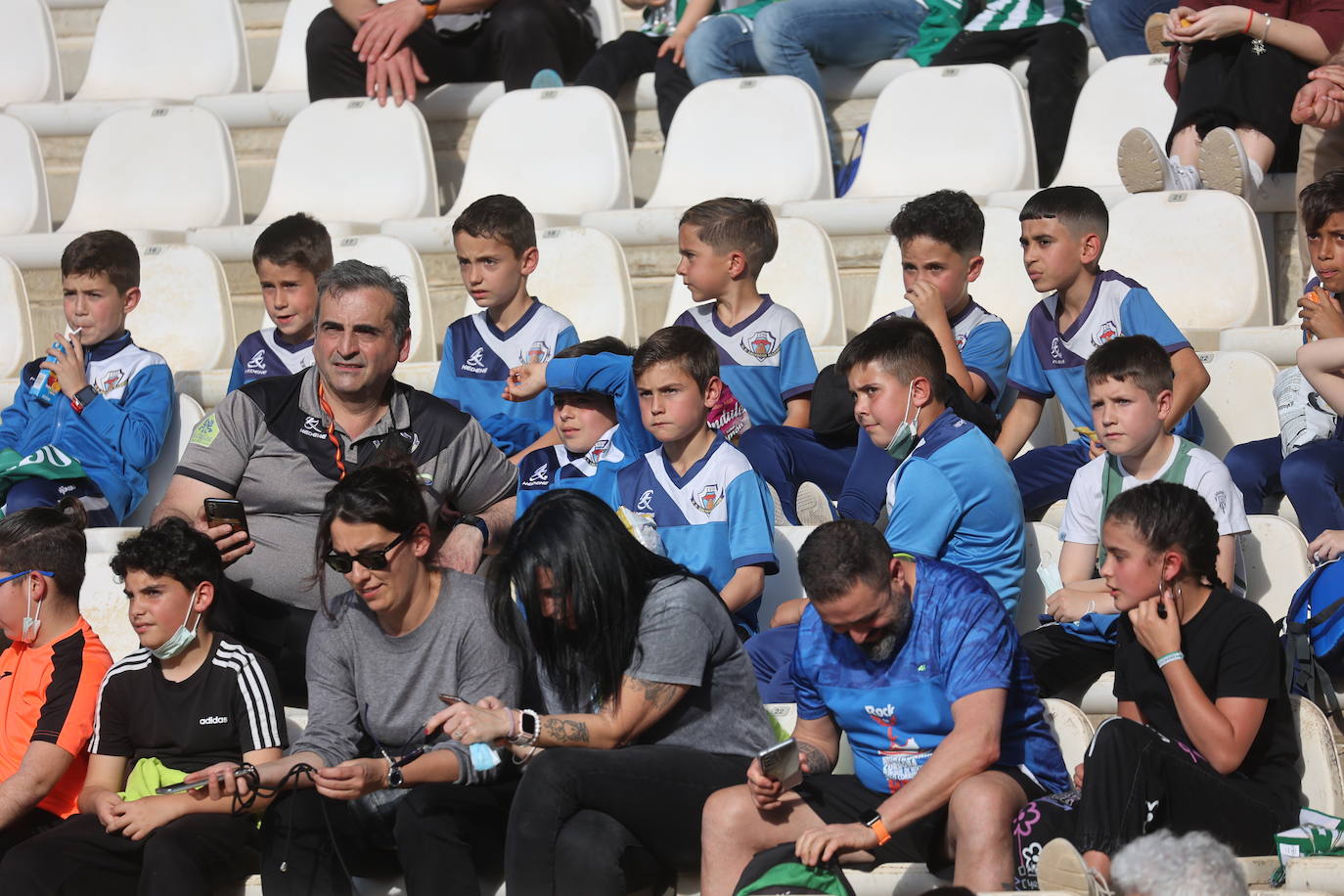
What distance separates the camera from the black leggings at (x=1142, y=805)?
9.86 feet

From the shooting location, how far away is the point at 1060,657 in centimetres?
377

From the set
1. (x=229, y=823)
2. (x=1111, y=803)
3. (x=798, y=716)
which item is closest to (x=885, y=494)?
(x=798, y=716)

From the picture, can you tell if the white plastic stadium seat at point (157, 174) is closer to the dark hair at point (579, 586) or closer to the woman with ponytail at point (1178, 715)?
the dark hair at point (579, 586)

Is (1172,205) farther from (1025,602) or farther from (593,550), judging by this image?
(593,550)

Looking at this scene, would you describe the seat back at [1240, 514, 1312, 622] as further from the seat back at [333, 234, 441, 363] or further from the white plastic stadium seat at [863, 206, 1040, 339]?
the seat back at [333, 234, 441, 363]

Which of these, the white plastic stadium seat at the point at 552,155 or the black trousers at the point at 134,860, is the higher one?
the white plastic stadium seat at the point at 552,155

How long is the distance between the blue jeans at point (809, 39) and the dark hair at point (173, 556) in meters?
3.54

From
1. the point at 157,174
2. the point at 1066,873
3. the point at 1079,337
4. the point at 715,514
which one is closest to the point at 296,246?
the point at 715,514

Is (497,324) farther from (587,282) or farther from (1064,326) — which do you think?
(1064,326)

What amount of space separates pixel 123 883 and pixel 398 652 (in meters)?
0.73

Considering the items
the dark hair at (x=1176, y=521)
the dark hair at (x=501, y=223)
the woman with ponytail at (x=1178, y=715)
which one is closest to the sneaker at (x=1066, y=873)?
the woman with ponytail at (x=1178, y=715)

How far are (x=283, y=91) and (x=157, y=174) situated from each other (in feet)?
3.05

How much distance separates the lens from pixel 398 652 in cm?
352

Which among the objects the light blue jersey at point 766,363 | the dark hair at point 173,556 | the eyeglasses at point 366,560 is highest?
the light blue jersey at point 766,363
